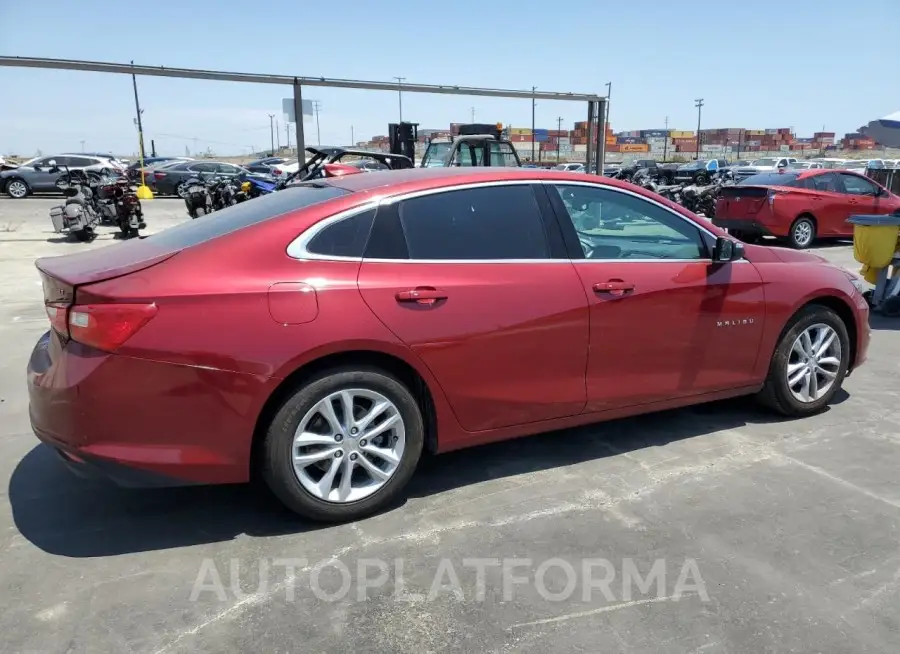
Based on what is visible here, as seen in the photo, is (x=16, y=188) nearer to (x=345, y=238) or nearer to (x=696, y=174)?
(x=345, y=238)

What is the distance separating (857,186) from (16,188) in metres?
24.6

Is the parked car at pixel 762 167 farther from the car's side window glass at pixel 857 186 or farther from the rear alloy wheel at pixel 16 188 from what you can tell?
the rear alloy wheel at pixel 16 188

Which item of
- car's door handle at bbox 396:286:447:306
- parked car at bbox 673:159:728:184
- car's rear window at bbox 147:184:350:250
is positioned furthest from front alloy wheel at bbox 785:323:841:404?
parked car at bbox 673:159:728:184

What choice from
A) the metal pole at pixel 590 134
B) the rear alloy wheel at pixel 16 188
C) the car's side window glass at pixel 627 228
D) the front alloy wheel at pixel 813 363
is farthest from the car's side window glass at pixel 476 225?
the rear alloy wheel at pixel 16 188

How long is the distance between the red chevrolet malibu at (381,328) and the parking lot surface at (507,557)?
26cm

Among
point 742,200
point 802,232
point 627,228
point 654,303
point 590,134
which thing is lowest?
point 802,232

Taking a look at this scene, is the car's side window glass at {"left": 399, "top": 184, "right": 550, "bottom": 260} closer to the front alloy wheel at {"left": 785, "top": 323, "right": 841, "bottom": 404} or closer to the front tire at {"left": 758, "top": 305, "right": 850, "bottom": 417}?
the front tire at {"left": 758, "top": 305, "right": 850, "bottom": 417}

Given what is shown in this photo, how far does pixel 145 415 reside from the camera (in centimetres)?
281

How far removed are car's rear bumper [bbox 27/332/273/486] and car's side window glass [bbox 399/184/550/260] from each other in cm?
105

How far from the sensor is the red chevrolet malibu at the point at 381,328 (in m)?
2.82

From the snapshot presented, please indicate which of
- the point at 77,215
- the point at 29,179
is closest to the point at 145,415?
the point at 77,215

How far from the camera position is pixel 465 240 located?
342 cm

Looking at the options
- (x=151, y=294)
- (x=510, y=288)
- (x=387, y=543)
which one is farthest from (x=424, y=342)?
(x=151, y=294)

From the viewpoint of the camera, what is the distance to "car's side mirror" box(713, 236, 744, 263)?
3.98 m
